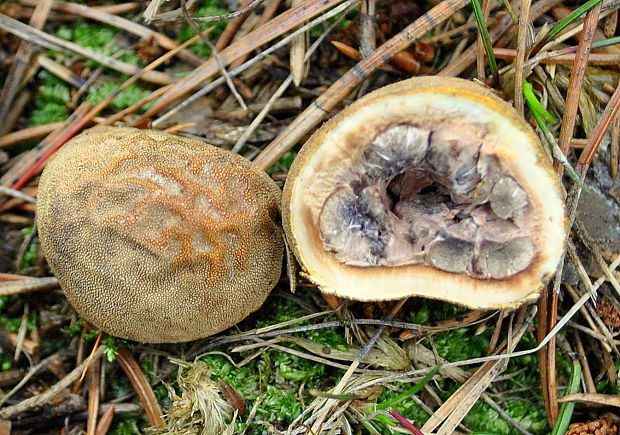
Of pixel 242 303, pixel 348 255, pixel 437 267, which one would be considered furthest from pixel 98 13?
pixel 437 267

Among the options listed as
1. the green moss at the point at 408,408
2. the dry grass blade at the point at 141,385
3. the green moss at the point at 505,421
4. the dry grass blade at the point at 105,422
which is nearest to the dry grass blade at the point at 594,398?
the green moss at the point at 505,421

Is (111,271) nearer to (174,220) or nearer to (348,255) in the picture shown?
(174,220)

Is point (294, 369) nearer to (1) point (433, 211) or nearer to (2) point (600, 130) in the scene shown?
(1) point (433, 211)

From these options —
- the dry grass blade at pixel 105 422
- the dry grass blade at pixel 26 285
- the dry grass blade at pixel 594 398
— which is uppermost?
the dry grass blade at pixel 26 285

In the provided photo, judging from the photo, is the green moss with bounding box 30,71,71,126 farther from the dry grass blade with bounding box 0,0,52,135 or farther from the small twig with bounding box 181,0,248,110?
the small twig with bounding box 181,0,248,110

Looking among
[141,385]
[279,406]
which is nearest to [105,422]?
[141,385]

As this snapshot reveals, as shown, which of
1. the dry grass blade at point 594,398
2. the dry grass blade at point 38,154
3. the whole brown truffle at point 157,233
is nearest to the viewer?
the whole brown truffle at point 157,233

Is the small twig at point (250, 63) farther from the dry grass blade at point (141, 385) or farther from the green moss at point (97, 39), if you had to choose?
the dry grass blade at point (141, 385)
